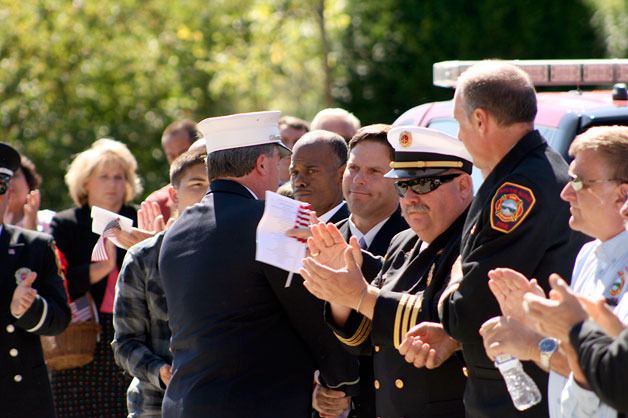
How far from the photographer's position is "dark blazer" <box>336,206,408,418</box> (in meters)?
5.36

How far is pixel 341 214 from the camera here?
6.30 m

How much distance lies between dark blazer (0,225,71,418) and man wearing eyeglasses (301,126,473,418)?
7.22 ft

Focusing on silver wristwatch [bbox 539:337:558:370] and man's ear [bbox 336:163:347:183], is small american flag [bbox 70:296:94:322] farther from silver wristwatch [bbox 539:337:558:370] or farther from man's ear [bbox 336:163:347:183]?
silver wristwatch [bbox 539:337:558:370]

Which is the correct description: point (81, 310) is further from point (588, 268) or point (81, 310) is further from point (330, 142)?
point (588, 268)

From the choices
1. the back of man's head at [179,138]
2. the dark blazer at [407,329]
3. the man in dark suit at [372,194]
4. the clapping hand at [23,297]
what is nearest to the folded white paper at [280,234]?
the dark blazer at [407,329]

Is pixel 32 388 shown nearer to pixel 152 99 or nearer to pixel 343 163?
pixel 343 163

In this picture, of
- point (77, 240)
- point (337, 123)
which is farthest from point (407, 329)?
point (77, 240)

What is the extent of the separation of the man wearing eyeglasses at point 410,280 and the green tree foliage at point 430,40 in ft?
40.2

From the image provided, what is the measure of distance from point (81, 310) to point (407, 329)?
162 inches

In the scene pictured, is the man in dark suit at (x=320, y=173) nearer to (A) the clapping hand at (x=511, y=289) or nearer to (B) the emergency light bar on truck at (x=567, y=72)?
(B) the emergency light bar on truck at (x=567, y=72)

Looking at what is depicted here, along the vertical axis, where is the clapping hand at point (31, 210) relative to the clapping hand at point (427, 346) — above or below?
below

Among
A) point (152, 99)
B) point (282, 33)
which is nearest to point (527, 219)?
point (152, 99)

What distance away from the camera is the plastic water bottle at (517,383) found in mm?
3900

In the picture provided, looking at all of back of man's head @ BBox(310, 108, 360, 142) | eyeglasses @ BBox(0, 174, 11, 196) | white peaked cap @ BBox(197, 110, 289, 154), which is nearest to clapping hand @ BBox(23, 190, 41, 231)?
eyeglasses @ BBox(0, 174, 11, 196)
